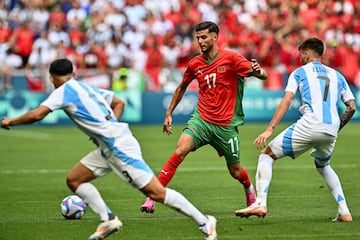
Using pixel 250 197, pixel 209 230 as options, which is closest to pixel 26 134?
pixel 250 197

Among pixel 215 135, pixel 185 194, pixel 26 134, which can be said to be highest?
→ pixel 215 135

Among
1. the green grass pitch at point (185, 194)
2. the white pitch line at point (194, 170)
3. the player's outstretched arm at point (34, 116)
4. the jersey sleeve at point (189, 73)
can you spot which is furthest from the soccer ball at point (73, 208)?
the white pitch line at point (194, 170)

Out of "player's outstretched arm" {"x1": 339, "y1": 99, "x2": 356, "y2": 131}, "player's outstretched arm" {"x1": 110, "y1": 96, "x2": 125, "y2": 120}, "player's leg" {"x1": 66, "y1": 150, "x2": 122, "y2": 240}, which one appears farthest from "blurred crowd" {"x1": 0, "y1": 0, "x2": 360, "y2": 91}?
"player's leg" {"x1": 66, "y1": 150, "x2": 122, "y2": 240}

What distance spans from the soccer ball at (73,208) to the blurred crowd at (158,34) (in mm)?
17560

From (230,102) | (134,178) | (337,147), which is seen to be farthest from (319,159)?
(337,147)

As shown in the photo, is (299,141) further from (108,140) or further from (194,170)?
(194,170)

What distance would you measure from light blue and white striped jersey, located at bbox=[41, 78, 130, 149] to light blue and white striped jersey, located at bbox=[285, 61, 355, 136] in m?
2.30

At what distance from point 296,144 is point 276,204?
207 cm

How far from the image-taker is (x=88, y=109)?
8664 mm

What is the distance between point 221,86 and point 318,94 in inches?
61.5

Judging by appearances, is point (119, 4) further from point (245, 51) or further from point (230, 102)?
point (230, 102)

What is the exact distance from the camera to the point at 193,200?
12.7m

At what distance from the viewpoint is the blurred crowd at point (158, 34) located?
94.7ft

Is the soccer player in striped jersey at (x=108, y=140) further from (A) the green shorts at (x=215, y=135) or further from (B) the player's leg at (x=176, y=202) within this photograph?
(A) the green shorts at (x=215, y=135)
